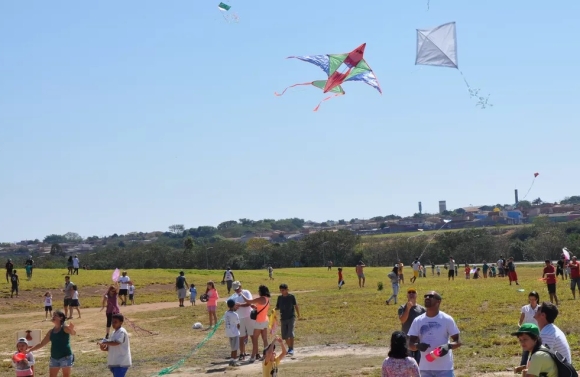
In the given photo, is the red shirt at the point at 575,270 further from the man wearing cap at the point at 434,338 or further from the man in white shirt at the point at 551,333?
the man in white shirt at the point at 551,333

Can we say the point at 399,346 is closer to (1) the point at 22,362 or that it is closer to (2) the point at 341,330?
(1) the point at 22,362

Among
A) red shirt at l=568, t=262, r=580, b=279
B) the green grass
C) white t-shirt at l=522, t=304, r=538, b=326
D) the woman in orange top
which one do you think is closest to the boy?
the green grass

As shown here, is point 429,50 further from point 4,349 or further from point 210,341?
point 4,349

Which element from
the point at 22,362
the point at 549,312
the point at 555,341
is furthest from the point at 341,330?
the point at 555,341

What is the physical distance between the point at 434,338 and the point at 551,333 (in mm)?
1376

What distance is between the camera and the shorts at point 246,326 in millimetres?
16438

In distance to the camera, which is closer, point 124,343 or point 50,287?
point 124,343

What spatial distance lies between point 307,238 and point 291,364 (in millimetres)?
93232

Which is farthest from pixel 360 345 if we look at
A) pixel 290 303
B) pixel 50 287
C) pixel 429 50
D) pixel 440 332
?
pixel 50 287

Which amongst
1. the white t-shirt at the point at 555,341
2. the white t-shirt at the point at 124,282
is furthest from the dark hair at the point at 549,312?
the white t-shirt at the point at 124,282

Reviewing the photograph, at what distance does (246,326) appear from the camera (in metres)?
16.5

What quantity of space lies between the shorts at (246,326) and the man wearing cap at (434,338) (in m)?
7.89

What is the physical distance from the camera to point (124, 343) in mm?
11383

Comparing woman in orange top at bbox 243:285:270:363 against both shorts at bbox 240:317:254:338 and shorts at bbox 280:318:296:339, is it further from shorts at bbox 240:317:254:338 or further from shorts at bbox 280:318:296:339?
shorts at bbox 280:318:296:339
